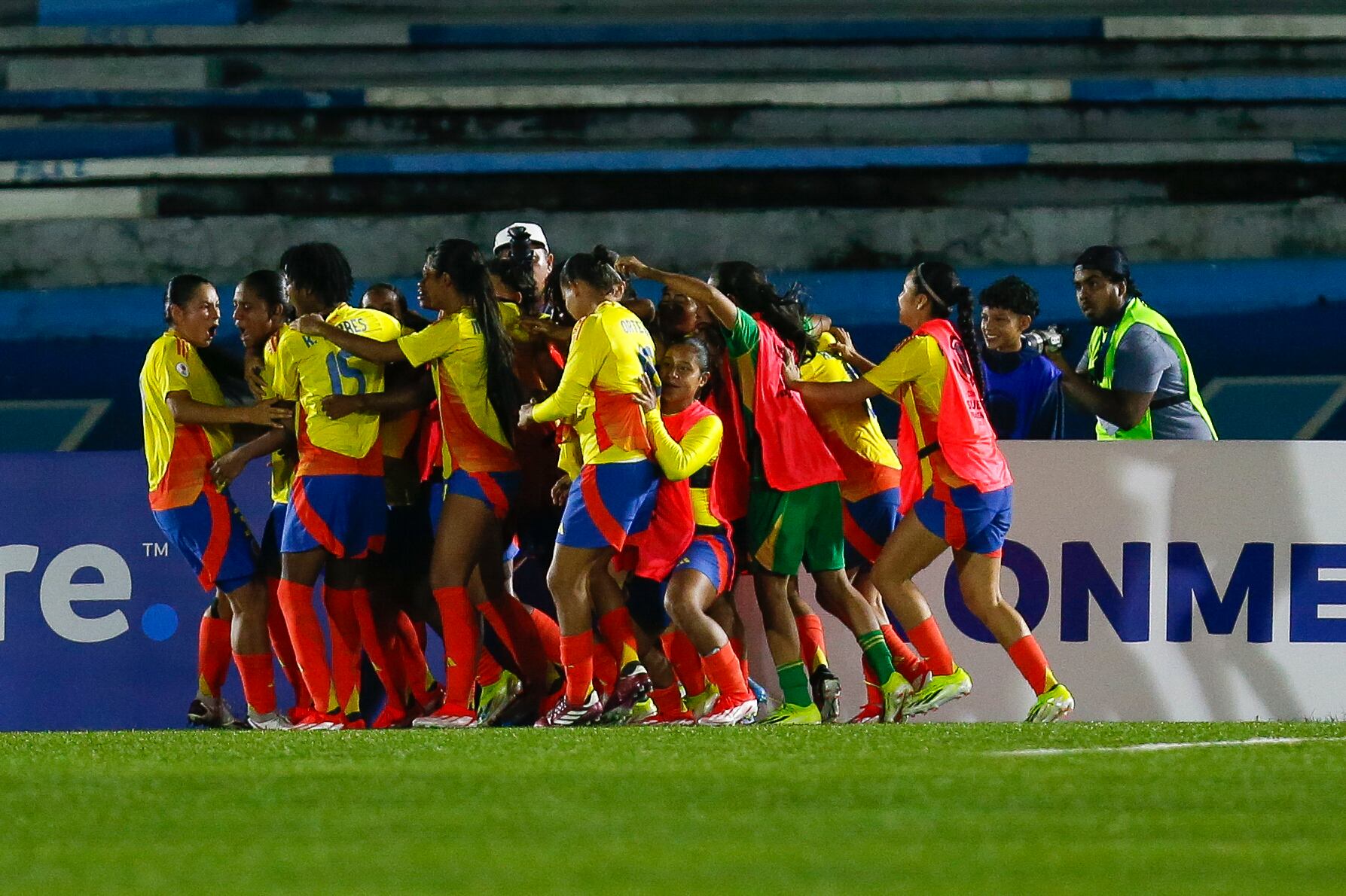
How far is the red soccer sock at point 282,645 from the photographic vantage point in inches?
265

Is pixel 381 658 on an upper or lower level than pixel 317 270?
lower

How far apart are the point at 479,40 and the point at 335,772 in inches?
348

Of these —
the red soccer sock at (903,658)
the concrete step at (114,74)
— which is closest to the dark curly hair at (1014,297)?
the red soccer sock at (903,658)

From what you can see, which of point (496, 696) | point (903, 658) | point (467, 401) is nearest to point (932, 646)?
point (903, 658)

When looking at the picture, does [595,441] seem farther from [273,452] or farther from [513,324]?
[273,452]

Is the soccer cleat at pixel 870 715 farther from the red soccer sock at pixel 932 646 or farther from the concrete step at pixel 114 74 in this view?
the concrete step at pixel 114 74

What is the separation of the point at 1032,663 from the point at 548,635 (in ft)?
4.90

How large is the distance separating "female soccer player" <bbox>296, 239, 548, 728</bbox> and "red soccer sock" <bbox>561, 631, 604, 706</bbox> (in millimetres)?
340

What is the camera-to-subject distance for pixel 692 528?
20.9 ft

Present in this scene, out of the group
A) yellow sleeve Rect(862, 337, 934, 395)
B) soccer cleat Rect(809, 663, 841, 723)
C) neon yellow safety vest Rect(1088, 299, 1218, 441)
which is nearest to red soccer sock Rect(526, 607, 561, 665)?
soccer cleat Rect(809, 663, 841, 723)

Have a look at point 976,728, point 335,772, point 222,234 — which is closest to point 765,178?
point 222,234

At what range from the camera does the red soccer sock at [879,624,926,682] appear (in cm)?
664

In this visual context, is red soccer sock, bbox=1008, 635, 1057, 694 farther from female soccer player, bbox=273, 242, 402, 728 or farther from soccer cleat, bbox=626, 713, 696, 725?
female soccer player, bbox=273, 242, 402, 728

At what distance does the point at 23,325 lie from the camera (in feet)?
39.3
